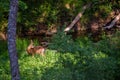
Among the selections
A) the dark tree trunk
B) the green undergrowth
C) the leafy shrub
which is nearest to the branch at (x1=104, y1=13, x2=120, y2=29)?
the green undergrowth

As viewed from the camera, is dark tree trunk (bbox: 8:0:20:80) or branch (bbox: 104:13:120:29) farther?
branch (bbox: 104:13:120:29)

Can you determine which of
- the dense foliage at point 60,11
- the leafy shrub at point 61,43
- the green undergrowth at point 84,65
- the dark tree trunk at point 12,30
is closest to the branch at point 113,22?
the dense foliage at point 60,11

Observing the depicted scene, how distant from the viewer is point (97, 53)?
7.59 meters

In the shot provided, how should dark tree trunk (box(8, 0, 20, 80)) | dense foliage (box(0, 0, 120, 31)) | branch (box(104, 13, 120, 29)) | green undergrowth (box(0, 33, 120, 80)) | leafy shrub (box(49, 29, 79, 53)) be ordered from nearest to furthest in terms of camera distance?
1. dark tree trunk (box(8, 0, 20, 80))
2. green undergrowth (box(0, 33, 120, 80))
3. leafy shrub (box(49, 29, 79, 53))
4. branch (box(104, 13, 120, 29))
5. dense foliage (box(0, 0, 120, 31))

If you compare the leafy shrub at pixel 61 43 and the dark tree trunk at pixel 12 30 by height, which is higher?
the dark tree trunk at pixel 12 30

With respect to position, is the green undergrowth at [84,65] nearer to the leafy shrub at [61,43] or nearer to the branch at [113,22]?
the leafy shrub at [61,43]

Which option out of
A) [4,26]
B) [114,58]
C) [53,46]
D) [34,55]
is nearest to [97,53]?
[114,58]

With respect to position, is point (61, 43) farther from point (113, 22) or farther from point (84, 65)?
point (113, 22)

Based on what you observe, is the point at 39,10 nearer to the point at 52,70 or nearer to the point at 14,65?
the point at 52,70

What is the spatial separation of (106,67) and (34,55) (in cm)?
389

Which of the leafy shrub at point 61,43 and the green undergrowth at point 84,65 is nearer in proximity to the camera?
the green undergrowth at point 84,65

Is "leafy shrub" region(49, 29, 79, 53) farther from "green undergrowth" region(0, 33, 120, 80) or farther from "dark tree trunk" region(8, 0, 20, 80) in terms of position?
"dark tree trunk" region(8, 0, 20, 80)

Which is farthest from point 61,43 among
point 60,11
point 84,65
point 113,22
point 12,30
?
point 60,11

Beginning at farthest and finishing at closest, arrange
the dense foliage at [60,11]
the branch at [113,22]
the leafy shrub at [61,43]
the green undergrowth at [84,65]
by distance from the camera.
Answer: the dense foliage at [60,11], the branch at [113,22], the leafy shrub at [61,43], the green undergrowth at [84,65]
